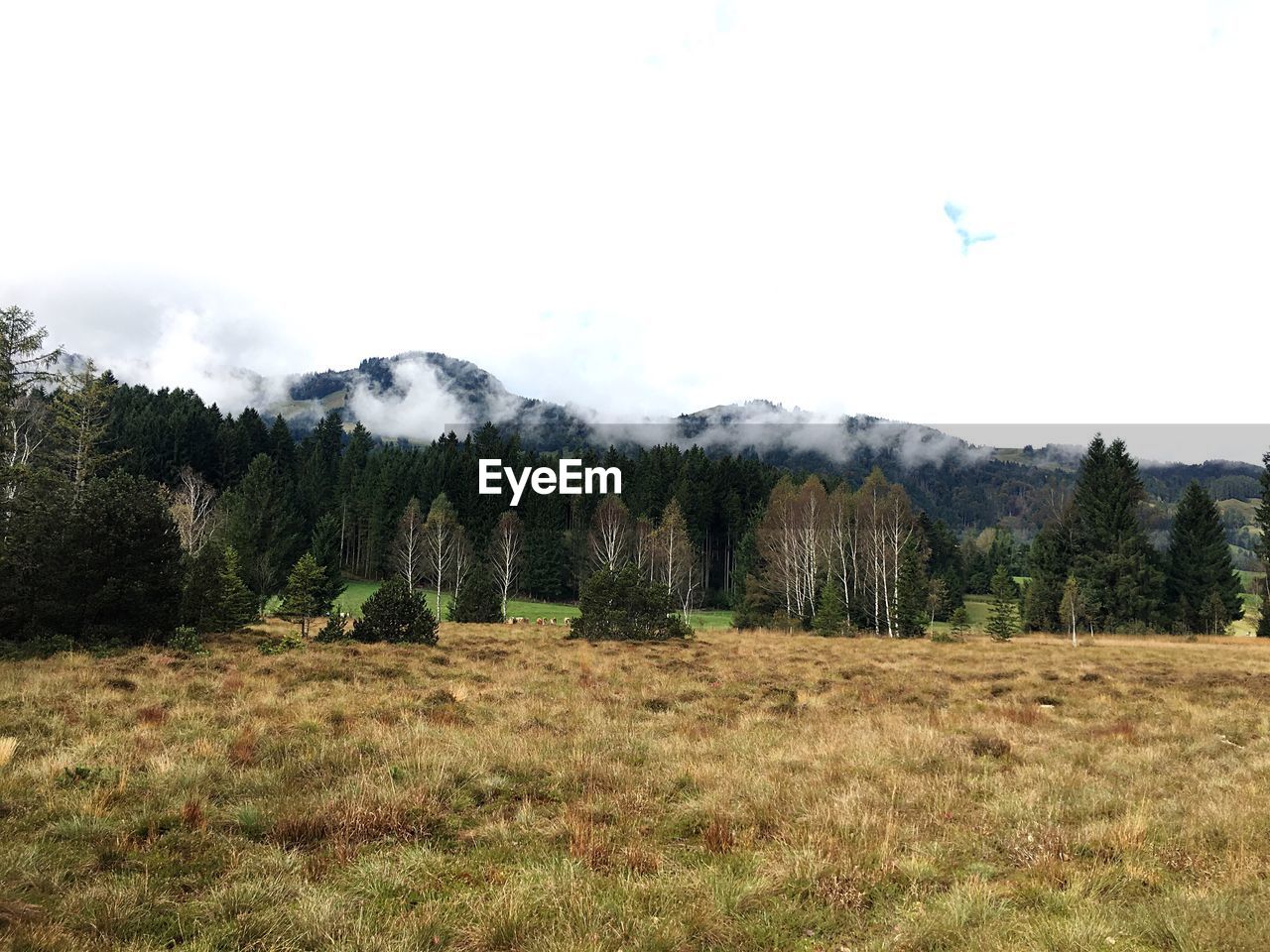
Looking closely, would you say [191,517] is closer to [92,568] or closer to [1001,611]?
[92,568]

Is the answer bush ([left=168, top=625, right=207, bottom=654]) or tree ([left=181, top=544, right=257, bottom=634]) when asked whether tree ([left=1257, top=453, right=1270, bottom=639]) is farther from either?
tree ([left=181, top=544, right=257, bottom=634])

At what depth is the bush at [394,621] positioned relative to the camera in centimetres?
2528

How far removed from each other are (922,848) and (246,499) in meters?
60.5

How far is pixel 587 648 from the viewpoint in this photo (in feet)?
86.2

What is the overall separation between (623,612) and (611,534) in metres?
28.2

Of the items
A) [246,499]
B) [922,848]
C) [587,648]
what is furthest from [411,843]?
[246,499]

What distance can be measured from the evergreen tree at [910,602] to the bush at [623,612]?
17.9m

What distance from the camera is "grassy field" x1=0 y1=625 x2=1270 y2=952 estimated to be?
4.70 metres

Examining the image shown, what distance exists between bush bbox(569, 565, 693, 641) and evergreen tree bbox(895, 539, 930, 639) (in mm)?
17895

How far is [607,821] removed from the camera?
7141 millimetres

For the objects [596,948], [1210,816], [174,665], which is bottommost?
[174,665]

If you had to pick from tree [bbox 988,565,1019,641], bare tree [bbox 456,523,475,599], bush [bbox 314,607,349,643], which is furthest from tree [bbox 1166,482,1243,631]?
bush [bbox 314,607,349,643]

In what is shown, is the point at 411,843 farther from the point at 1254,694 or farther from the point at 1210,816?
the point at 1254,694

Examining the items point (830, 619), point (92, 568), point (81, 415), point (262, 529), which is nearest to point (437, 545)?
point (262, 529)
